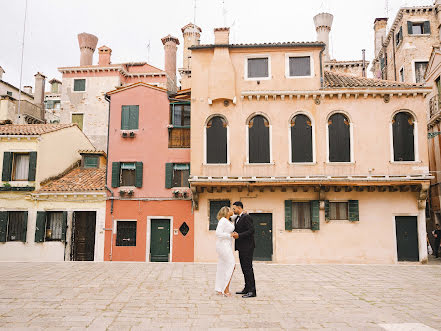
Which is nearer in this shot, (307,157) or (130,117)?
(307,157)

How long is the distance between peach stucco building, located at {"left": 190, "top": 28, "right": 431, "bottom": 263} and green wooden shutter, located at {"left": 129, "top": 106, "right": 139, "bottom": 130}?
3112 millimetres

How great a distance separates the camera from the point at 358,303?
8.01 meters

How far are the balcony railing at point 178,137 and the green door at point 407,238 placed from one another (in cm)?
1032

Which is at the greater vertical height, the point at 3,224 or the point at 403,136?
the point at 403,136

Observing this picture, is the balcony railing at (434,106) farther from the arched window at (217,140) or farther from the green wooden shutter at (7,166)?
the green wooden shutter at (7,166)

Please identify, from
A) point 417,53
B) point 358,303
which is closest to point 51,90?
point 417,53

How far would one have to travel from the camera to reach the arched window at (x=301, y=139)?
17.6 meters

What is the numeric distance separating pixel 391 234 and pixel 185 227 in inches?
364

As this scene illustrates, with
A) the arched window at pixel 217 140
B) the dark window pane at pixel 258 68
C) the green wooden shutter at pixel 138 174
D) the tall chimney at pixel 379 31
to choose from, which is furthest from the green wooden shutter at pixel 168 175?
the tall chimney at pixel 379 31

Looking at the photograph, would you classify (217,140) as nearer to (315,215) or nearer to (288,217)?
(288,217)

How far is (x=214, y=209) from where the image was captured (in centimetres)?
1781

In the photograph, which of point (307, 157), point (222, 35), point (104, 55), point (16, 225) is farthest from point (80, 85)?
point (307, 157)

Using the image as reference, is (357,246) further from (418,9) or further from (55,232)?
(418,9)

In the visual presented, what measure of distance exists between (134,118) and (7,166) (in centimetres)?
682
